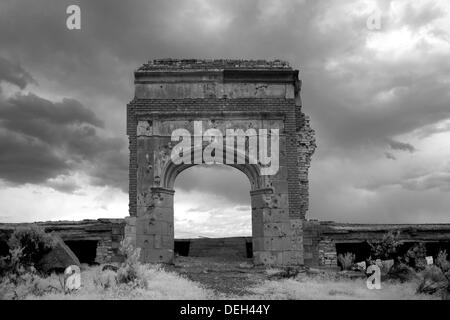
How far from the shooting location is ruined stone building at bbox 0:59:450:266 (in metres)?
14.8

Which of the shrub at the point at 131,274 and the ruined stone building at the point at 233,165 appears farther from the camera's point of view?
the ruined stone building at the point at 233,165

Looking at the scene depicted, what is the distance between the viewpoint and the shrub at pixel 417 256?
12766mm

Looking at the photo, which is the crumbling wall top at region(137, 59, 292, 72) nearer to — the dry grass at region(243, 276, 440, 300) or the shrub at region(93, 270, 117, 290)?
the dry grass at region(243, 276, 440, 300)

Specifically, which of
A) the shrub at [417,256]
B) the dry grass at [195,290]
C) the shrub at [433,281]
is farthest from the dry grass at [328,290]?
the shrub at [417,256]

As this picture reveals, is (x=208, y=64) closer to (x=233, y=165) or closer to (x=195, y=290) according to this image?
(x=233, y=165)

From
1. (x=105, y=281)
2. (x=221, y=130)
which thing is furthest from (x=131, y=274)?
(x=221, y=130)

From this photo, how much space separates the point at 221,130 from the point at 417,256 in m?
6.74

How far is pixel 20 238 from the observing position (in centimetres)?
1147

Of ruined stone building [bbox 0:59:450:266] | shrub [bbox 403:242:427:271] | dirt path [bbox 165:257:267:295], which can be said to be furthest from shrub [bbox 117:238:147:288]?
shrub [bbox 403:242:427:271]

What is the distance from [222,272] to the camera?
13562 millimetres

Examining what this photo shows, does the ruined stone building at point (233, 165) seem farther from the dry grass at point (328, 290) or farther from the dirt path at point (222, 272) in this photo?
the dry grass at point (328, 290)

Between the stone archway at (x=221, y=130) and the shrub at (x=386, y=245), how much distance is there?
2162mm

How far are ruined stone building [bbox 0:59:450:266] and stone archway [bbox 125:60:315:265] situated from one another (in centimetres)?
3
